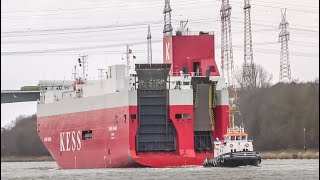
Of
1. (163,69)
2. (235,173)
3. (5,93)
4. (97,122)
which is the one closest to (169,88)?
(163,69)

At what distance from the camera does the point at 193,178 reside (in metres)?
52.0

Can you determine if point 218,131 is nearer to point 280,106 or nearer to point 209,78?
point 209,78

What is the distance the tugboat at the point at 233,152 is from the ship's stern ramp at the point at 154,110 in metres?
3.44

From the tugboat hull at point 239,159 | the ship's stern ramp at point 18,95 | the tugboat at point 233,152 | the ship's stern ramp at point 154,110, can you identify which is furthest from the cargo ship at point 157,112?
the ship's stern ramp at point 18,95

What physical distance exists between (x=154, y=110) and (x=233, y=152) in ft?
24.2

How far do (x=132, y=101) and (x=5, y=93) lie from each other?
164 feet

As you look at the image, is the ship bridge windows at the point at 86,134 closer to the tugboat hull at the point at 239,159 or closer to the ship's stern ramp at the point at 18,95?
the tugboat hull at the point at 239,159

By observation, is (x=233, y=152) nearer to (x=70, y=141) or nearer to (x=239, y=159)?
(x=239, y=159)

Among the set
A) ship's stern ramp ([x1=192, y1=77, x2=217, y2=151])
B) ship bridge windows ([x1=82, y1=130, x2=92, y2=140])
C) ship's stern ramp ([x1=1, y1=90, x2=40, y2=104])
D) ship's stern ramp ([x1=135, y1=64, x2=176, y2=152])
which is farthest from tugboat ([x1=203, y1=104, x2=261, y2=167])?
ship's stern ramp ([x1=1, y1=90, x2=40, y2=104])

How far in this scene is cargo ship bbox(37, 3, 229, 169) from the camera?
228ft

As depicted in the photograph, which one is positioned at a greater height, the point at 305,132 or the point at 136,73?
the point at 136,73

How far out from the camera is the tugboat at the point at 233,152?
64562mm

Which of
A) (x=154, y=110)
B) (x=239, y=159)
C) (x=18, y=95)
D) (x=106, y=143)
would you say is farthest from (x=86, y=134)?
(x=18, y=95)

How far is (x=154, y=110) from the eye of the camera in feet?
229
